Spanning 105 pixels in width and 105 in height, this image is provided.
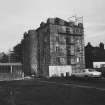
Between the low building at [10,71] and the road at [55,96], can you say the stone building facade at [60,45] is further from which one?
the road at [55,96]

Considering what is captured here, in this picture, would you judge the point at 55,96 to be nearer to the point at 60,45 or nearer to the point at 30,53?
the point at 60,45

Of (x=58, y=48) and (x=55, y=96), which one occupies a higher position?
(x=58, y=48)

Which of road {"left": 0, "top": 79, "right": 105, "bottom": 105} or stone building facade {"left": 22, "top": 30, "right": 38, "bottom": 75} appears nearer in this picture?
road {"left": 0, "top": 79, "right": 105, "bottom": 105}

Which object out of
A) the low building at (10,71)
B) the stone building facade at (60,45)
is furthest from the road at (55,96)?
Result: the stone building facade at (60,45)

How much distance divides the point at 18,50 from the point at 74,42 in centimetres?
2899

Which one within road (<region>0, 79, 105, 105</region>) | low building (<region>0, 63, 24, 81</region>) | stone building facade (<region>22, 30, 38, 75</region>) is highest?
stone building facade (<region>22, 30, 38, 75</region>)

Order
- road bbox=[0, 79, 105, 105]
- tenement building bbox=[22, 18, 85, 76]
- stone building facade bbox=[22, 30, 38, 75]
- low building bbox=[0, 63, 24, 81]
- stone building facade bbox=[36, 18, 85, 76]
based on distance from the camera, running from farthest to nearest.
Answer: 1. stone building facade bbox=[22, 30, 38, 75]
2. stone building facade bbox=[36, 18, 85, 76]
3. tenement building bbox=[22, 18, 85, 76]
4. low building bbox=[0, 63, 24, 81]
5. road bbox=[0, 79, 105, 105]

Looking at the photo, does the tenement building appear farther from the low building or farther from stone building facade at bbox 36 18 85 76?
the low building

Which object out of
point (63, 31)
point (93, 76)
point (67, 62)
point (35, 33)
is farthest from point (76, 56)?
point (93, 76)

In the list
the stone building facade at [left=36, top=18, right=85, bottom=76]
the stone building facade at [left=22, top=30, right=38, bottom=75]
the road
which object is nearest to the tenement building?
the stone building facade at [left=36, top=18, right=85, bottom=76]

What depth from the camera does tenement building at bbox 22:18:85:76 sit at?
59.3 m

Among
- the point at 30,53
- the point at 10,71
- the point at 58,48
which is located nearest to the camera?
the point at 10,71

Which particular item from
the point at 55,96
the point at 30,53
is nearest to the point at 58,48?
the point at 30,53

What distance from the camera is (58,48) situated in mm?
60844
